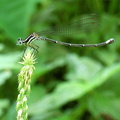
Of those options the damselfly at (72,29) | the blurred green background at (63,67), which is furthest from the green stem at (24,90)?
the blurred green background at (63,67)

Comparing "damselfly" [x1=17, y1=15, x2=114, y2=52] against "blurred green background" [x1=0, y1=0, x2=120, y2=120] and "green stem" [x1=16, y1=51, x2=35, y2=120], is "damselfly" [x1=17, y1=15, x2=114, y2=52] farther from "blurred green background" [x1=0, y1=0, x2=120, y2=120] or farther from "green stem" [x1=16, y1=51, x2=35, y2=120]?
"green stem" [x1=16, y1=51, x2=35, y2=120]

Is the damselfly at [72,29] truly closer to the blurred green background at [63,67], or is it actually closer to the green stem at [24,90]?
the blurred green background at [63,67]

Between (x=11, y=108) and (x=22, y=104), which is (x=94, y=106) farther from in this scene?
(x=22, y=104)

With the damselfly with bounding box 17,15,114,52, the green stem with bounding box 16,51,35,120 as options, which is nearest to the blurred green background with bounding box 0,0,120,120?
the damselfly with bounding box 17,15,114,52

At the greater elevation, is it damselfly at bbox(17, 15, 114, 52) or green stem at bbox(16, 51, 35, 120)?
damselfly at bbox(17, 15, 114, 52)

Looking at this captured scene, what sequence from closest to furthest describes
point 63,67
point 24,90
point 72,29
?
point 24,90, point 72,29, point 63,67

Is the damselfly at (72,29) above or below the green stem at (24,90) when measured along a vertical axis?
above

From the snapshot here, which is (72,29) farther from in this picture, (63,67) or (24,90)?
(63,67)

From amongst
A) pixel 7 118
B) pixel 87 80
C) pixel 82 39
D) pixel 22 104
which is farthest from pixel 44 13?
pixel 22 104

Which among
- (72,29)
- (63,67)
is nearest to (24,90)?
(72,29)
